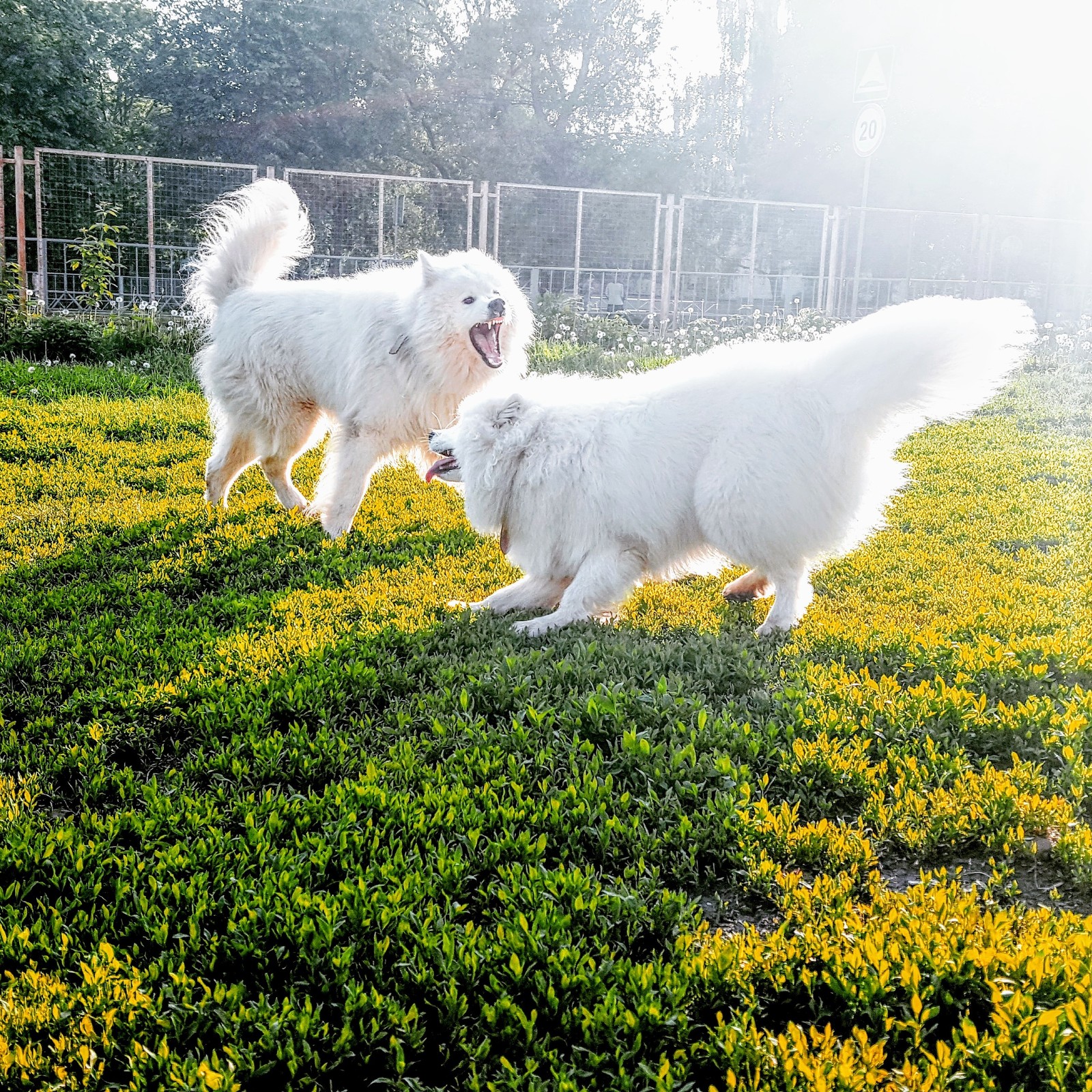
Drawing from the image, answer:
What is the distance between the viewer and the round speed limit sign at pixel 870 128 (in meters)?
14.9

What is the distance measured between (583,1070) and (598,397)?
143 inches

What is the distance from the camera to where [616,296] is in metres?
23.3

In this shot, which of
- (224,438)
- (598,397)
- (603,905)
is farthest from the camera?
(224,438)

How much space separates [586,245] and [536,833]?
67.8 ft

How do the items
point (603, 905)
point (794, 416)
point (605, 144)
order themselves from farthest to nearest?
point (605, 144)
point (794, 416)
point (603, 905)

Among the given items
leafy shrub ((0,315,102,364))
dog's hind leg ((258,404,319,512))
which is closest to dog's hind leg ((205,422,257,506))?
dog's hind leg ((258,404,319,512))

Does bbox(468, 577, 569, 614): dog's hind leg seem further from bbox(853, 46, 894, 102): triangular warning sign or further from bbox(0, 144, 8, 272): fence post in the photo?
bbox(0, 144, 8, 272): fence post

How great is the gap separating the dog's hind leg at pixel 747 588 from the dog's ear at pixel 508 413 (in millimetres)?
1470

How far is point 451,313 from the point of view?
261 inches

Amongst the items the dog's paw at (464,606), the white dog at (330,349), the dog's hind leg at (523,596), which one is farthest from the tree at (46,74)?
the dog's hind leg at (523,596)

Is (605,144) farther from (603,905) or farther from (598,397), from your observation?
(603,905)

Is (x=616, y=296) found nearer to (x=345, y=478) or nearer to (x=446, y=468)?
(x=345, y=478)

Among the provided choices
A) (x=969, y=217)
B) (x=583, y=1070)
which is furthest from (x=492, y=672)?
(x=969, y=217)

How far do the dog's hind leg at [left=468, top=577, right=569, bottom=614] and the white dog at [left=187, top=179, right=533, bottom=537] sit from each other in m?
1.91
